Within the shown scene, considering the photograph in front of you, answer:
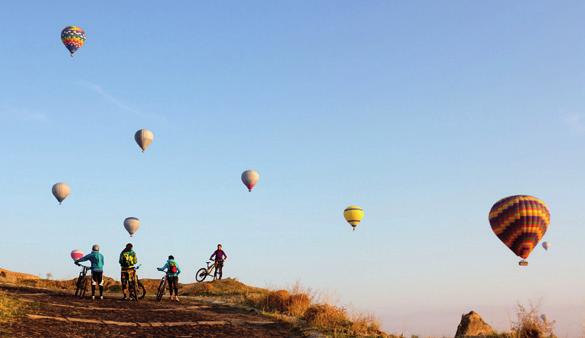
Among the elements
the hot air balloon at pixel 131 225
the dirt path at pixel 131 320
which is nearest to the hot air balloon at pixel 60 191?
the hot air balloon at pixel 131 225

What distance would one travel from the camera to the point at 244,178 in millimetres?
53031

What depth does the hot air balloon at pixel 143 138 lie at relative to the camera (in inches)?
1972

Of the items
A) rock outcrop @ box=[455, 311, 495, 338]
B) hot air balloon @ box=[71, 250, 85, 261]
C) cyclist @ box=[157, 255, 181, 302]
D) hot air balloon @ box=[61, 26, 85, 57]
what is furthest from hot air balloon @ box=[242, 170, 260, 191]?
rock outcrop @ box=[455, 311, 495, 338]

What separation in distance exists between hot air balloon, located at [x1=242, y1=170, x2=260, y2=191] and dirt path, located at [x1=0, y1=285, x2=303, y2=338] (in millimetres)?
30266

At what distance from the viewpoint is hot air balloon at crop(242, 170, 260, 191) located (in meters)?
52.8

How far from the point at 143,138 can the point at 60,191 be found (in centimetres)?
1033

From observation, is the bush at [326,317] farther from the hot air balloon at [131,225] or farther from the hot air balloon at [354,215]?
the hot air balloon at [354,215]

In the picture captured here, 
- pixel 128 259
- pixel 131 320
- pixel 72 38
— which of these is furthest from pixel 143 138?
pixel 131 320

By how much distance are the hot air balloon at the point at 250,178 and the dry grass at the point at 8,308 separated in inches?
1353

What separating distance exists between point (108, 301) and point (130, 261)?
1.83 metres

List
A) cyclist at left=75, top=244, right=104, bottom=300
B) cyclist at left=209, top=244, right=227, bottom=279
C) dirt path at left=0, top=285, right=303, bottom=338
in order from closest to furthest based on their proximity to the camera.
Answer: dirt path at left=0, top=285, right=303, bottom=338 < cyclist at left=75, top=244, right=104, bottom=300 < cyclist at left=209, top=244, right=227, bottom=279

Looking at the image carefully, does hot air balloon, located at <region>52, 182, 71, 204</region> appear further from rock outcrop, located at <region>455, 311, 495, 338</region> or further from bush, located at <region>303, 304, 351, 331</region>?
rock outcrop, located at <region>455, 311, 495, 338</region>

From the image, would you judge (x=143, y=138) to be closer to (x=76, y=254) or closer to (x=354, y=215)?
(x=76, y=254)

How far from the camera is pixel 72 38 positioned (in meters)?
56.1
